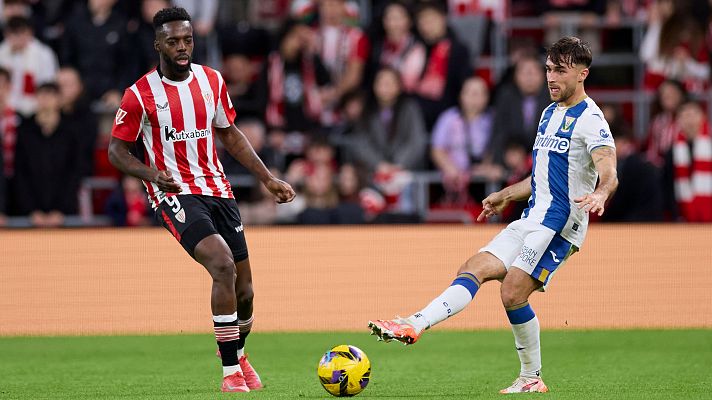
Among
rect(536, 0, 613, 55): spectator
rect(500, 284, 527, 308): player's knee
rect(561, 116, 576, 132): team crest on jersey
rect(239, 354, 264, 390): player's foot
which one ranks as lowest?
rect(239, 354, 264, 390): player's foot

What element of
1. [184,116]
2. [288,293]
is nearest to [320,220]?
[288,293]

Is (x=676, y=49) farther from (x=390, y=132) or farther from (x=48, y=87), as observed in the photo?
(x=48, y=87)

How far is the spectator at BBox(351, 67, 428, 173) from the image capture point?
47.9 ft

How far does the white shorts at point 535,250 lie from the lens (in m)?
6.66

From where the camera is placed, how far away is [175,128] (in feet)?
24.0

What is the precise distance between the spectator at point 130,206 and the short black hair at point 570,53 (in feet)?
27.4

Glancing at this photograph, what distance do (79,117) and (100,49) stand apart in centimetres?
123

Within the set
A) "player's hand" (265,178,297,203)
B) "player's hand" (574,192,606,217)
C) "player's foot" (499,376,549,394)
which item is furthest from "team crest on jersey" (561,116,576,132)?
"player's hand" (265,178,297,203)

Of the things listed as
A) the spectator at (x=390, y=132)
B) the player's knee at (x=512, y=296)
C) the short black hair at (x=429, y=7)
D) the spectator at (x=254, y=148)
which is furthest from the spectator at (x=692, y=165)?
the player's knee at (x=512, y=296)

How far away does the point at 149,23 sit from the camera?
1527 centimetres

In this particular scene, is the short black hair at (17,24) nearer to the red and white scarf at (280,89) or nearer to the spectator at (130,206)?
the spectator at (130,206)

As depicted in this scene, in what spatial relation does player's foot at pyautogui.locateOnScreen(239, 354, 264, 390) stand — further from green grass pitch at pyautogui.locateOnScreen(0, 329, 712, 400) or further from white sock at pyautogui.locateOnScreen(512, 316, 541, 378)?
white sock at pyautogui.locateOnScreen(512, 316, 541, 378)

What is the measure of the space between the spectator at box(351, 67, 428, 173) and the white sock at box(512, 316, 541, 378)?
25.8ft

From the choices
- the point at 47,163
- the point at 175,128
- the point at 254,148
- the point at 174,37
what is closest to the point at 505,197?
the point at 175,128
